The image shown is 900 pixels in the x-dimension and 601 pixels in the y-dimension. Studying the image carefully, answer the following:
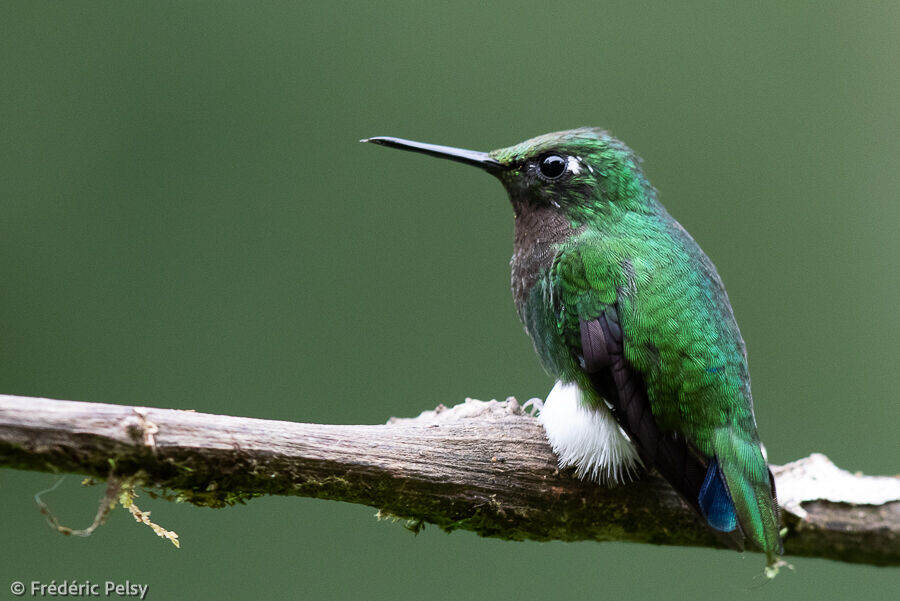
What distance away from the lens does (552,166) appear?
3746 mm

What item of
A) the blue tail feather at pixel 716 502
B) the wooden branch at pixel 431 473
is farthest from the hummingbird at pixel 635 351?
the wooden branch at pixel 431 473

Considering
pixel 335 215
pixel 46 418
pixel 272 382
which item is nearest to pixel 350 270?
pixel 335 215

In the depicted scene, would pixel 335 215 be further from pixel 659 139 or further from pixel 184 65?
pixel 659 139

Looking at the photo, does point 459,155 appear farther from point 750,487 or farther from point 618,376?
point 750,487

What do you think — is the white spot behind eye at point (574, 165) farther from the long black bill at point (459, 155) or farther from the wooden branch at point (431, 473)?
the wooden branch at point (431, 473)

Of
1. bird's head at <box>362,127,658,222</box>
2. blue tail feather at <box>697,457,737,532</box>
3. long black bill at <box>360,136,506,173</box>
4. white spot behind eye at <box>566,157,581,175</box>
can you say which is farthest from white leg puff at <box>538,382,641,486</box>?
long black bill at <box>360,136,506,173</box>

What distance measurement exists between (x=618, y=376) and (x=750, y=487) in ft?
1.79

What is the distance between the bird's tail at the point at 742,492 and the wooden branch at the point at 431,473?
0.35 m

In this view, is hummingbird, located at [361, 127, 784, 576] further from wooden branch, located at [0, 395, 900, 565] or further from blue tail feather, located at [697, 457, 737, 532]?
wooden branch, located at [0, 395, 900, 565]

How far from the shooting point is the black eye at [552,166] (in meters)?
3.74

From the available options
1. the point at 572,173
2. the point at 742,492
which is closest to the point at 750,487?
the point at 742,492

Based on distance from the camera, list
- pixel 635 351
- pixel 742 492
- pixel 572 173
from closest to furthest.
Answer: pixel 742 492 → pixel 635 351 → pixel 572 173

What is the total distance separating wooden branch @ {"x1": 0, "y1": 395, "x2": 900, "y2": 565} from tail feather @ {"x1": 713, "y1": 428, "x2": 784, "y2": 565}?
0.39 metres

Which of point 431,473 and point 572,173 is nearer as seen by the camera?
point 431,473
